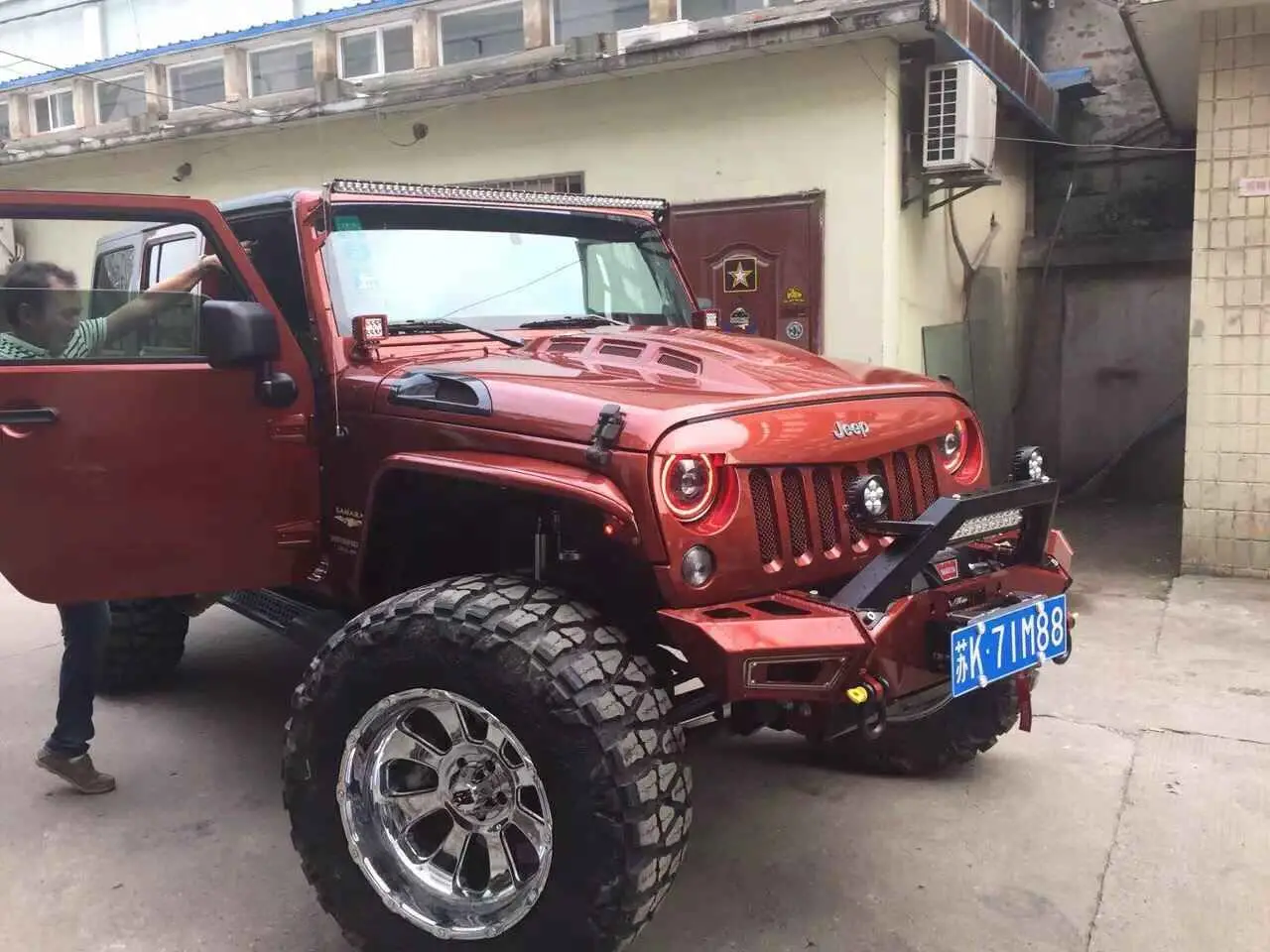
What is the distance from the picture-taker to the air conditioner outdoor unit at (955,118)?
6.68 m

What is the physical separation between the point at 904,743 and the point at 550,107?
Result: 18.9ft

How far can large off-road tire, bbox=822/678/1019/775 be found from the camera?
11.3ft

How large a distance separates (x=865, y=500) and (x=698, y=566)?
19.6 inches

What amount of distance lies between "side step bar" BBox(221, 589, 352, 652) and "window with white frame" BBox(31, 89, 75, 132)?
371 inches

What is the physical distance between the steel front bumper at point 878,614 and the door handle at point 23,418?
1.89 m

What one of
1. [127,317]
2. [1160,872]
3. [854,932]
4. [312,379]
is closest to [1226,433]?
[1160,872]

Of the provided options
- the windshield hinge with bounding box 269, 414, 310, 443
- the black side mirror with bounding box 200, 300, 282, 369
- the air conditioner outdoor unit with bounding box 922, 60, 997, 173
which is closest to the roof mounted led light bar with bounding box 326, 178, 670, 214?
the black side mirror with bounding box 200, 300, 282, 369

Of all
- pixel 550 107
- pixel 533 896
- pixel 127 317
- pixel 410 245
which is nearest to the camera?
pixel 533 896

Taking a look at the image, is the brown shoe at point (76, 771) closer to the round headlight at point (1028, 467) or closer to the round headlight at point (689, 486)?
the round headlight at point (689, 486)

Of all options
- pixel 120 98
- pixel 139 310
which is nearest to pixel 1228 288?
pixel 139 310

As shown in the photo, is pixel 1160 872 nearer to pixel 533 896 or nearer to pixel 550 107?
pixel 533 896

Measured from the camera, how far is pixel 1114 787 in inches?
140

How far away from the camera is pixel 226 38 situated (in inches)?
400

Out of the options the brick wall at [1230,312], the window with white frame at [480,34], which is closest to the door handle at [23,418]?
the brick wall at [1230,312]
